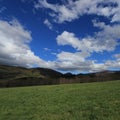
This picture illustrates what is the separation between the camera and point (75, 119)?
12875 millimetres

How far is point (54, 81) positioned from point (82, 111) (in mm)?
105677

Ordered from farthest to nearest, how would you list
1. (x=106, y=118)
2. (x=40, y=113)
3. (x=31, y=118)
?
(x=40, y=113)
(x=31, y=118)
(x=106, y=118)

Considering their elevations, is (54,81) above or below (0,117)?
above

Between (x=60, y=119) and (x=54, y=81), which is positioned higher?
(x=54, y=81)

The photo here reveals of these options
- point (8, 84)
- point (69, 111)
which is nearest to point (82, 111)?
point (69, 111)

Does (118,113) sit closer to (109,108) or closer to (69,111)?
(109,108)

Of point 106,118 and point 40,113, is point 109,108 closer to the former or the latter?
point 106,118

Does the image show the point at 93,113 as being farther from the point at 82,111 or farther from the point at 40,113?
the point at 40,113

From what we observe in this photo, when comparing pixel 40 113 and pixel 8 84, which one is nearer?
pixel 40 113

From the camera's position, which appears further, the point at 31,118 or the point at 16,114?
the point at 16,114

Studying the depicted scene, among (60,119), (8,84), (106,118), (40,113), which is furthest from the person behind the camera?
(8,84)

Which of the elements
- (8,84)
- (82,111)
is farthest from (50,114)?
(8,84)

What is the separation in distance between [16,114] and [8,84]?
102m

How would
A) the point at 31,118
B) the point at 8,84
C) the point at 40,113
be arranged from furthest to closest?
1. the point at 8,84
2. the point at 40,113
3. the point at 31,118
